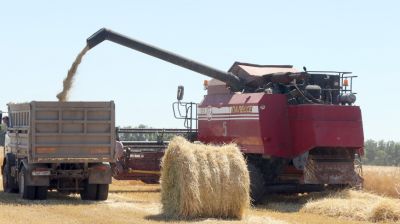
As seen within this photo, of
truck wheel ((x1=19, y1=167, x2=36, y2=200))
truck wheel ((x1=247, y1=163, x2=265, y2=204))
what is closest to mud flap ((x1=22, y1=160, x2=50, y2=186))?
truck wheel ((x1=19, y1=167, x2=36, y2=200))

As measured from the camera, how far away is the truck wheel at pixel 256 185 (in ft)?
68.8

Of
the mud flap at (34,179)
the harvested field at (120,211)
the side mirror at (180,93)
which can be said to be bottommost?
the harvested field at (120,211)

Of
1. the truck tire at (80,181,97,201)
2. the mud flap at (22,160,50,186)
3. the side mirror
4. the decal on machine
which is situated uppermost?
the side mirror

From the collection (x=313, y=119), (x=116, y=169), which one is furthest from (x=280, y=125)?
(x=116, y=169)

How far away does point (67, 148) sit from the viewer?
66.9 ft

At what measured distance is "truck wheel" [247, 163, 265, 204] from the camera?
20969 mm

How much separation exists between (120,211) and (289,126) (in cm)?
554

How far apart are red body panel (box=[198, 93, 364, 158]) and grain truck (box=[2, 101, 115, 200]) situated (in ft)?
11.8

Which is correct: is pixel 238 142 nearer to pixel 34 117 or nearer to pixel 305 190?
pixel 305 190

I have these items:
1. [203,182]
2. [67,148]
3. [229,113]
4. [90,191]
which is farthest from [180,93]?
[203,182]

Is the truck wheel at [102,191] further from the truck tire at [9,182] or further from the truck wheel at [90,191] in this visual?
the truck tire at [9,182]

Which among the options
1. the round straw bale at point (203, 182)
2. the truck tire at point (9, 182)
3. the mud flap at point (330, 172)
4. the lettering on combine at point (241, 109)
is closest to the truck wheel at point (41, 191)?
the truck tire at point (9, 182)

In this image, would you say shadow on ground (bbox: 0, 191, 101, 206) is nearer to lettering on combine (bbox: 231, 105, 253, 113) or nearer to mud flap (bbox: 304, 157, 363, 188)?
lettering on combine (bbox: 231, 105, 253, 113)

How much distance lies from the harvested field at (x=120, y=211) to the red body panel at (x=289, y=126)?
1476 mm
